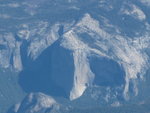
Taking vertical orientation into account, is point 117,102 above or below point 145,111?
below

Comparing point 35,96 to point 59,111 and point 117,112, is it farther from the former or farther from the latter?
point 117,112

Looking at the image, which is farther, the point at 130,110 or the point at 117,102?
the point at 117,102

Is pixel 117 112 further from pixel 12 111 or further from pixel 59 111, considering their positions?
pixel 12 111

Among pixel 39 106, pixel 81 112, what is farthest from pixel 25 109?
pixel 81 112

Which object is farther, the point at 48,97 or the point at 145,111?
the point at 48,97

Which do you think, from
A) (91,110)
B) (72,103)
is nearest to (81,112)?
(91,110)

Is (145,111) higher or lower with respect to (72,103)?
higher

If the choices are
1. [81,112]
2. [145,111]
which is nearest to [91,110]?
[81,112]
